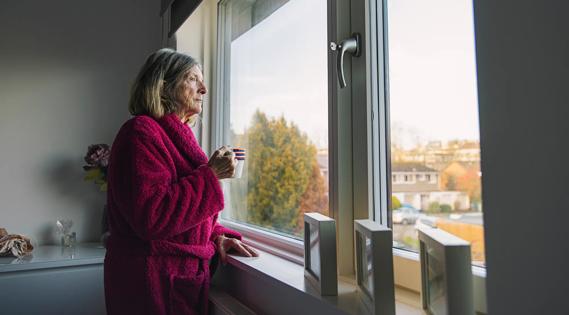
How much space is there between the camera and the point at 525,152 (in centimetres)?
42

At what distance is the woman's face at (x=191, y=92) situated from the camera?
116 cm

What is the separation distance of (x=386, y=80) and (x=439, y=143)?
221 mm

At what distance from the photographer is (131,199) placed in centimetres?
95

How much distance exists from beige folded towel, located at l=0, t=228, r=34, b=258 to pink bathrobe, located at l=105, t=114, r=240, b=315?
772 millimetres

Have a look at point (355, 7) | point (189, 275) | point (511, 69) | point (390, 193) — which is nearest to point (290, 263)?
point (189, 275)

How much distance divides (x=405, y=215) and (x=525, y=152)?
43 centimetres

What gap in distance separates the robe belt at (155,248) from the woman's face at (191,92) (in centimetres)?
39

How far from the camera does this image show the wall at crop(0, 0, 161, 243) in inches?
73.6

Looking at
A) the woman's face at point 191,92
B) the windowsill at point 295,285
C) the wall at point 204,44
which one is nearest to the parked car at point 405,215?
the windowsill at point 295,285

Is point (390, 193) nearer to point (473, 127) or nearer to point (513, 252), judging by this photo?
point (473, 127)

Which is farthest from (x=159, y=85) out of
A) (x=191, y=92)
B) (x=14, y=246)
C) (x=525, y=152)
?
(x=14, y=246)

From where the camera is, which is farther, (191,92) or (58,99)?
(58,99)

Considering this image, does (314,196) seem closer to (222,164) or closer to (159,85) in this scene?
(222,164)

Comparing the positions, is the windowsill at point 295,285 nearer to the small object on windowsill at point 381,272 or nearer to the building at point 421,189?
the small object on windowsill at point 381,272
